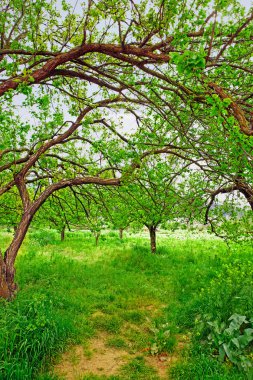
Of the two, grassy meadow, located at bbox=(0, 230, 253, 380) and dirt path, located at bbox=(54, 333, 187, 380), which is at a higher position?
grassy meadow, located at bbox=(0, 230, 253, 380)

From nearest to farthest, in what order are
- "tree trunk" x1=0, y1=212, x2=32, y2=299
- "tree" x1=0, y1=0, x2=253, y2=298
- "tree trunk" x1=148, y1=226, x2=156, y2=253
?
"tree" x1=0, y1=0, x2=253, y2=298 → "tree trunk" x1=0, y1=212, x2=32, y2=299 → "tree trunk" x1=148, y1=226, x2=156, y2=253

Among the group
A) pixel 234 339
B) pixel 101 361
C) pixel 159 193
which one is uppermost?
pixel 159 193

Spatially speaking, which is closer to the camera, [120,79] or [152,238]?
[120,79]

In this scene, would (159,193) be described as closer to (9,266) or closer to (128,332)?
(128,332)

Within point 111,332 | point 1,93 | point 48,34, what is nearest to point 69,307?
point 111,332

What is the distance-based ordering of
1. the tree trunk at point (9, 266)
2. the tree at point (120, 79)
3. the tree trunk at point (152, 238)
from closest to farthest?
the tree at point (120, 79) → the tree trunk at point (9, 266) → the tree trunk at point (152, 238)

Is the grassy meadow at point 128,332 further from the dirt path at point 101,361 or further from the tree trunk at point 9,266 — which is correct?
the tree trunk at point 9,266

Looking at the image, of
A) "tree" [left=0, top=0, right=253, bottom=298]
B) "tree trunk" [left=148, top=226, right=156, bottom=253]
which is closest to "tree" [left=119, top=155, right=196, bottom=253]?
"tree" [left=0, top=0, right=253, bottom=298]

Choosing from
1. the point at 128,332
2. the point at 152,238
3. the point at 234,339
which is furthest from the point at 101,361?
the point at 152,238

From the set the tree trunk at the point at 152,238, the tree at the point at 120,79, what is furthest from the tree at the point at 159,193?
the tree trunk at the point at 152,238

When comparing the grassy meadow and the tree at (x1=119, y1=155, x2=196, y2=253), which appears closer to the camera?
the grassy meadow

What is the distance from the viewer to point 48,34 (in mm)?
7820

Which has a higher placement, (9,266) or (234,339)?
(9,266)

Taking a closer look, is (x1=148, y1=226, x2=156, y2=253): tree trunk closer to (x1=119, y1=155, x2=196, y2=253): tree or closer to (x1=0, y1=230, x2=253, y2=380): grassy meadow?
(x1=0, y1=230, x2=253, y2=380): grassy meadow
